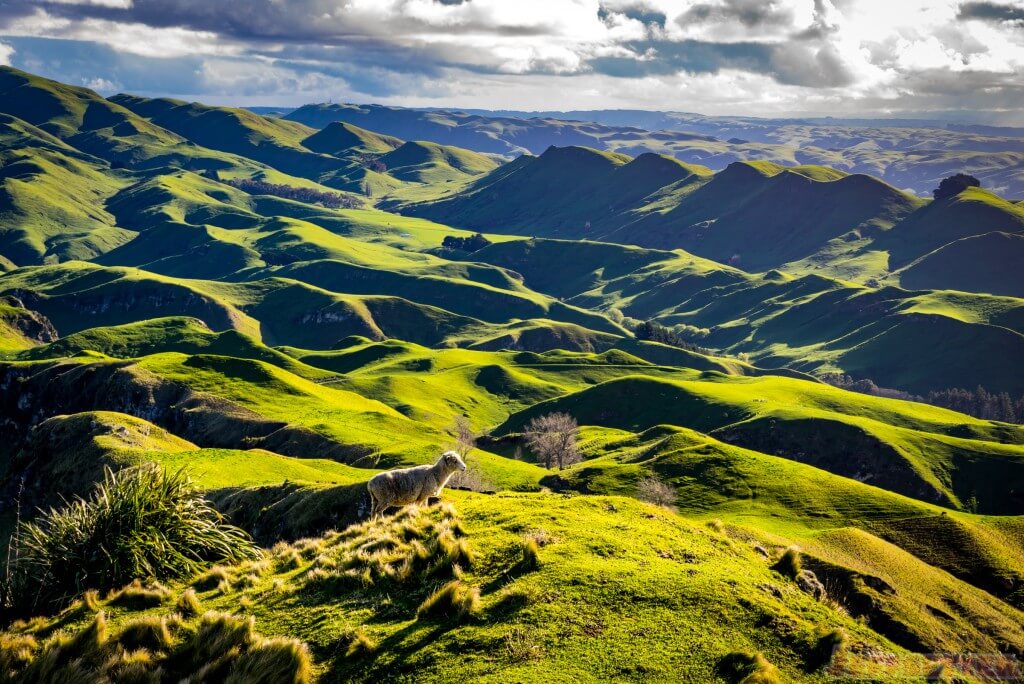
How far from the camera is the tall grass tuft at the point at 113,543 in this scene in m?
24.3

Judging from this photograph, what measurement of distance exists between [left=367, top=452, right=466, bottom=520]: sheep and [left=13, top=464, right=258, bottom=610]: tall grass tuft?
760cm

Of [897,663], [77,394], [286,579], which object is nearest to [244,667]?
[286,579]

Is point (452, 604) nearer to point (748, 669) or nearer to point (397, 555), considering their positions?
point (397, 555)

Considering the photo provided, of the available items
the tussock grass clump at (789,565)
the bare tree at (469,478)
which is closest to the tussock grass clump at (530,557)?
the tussock grass clump at (789,565)

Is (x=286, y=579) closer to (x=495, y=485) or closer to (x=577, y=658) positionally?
(x=577, y=658)

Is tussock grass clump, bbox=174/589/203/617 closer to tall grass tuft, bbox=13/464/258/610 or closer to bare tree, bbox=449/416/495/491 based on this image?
tall grass tuft, bbox=13/464/258/610

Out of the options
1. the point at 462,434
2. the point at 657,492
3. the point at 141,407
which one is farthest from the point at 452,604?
the point at 141,407

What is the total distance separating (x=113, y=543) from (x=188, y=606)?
4516 millimetres

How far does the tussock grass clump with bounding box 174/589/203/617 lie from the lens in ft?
73.1

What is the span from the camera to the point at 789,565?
82.9ft

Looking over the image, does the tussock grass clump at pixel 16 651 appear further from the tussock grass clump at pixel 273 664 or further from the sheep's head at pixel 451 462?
the sheep's head at pixel 451 462

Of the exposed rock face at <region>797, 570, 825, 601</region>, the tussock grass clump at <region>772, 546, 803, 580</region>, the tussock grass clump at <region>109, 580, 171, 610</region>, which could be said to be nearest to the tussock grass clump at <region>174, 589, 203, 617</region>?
the tussock grass clump at <region>109, 580, 171, 610</region>

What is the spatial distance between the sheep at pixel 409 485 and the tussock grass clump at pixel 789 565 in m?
13.0

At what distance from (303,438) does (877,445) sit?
360ft
